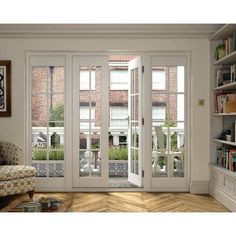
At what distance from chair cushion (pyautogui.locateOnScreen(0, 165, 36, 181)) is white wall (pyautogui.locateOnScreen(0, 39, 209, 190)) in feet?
2.37

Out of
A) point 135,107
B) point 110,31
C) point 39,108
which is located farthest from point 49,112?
point 110,31

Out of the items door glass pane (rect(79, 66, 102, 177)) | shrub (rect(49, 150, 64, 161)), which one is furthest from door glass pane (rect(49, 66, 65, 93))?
shrub (rect(49, 150, 64, 161))

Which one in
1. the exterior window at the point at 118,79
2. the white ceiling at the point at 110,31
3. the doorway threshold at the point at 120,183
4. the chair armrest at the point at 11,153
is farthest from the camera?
the exterior window at the point at 118,79

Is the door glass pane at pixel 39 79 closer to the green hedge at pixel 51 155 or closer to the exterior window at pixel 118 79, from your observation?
the green hedge at pixel 51 155

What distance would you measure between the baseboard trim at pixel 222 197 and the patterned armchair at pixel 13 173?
8.32 feet

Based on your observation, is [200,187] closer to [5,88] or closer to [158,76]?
[158,76]

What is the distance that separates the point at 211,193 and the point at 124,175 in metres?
2.32

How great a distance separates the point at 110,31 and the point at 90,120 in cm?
139

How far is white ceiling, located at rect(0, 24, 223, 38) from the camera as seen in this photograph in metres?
4.89

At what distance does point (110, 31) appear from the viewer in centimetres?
496

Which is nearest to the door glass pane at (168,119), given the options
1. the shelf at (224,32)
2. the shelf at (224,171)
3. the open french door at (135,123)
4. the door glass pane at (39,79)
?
the open french door at (135,123)

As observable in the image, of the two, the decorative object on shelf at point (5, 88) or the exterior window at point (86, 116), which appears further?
the exterior window at point (86, 116)

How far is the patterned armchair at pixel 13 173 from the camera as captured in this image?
13.7 feet
